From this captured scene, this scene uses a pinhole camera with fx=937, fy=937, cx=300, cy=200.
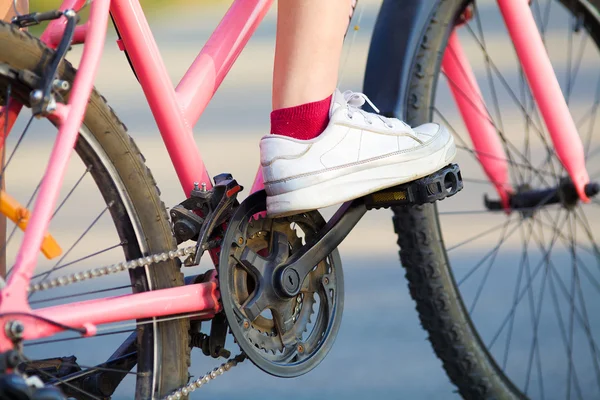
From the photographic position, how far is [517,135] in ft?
10.9

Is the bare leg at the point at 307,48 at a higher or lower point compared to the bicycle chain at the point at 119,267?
higher

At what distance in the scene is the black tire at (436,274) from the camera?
1619 mm

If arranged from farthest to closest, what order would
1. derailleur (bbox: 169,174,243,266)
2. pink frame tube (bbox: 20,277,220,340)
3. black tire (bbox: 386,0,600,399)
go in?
black tire (bbox: 386,0,600,399), derailleur (bbox: 169,174,243,266), pink frame tube (bbox: 20,277,220,340)

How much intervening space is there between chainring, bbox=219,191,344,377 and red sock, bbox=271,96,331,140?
0.10m

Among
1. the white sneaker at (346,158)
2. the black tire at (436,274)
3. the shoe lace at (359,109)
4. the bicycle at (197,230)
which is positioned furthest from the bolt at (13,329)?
the black tire at (436,274)

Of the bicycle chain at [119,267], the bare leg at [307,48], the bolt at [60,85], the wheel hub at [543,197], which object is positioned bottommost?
the bicycle chain at [119,267]

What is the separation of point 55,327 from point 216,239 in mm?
298

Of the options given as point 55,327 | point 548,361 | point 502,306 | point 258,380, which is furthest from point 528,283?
point 55,327

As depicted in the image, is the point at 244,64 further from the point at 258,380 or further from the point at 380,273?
the point at 258,380

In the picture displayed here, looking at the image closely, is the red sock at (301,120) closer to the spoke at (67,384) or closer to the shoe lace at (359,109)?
the shoe lace at (359,109)

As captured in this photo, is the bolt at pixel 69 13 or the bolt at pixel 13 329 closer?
the bolt at pixel 13 329

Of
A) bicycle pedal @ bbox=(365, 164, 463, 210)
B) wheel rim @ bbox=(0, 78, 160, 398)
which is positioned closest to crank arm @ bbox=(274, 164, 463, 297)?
bicycle pedal @ bbox=(365, 164, 463, 210)

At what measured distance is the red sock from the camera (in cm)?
134

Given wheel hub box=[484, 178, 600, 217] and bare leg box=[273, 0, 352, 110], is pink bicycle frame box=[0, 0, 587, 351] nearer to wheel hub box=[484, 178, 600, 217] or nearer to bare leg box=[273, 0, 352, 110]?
wheel hub box=[484, 178, 600, 217]
